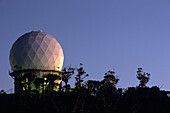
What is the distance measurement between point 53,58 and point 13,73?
7.22 m

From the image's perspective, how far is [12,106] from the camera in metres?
27.1

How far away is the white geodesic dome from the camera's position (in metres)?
49.9

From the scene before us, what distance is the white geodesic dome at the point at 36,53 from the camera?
4994 centimetres

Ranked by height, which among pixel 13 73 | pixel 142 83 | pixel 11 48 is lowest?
pixel 142 83

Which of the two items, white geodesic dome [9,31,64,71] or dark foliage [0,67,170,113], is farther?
white geodesic dome [9,31,64,71]

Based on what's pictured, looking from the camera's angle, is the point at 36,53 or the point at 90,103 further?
the point at 36,53

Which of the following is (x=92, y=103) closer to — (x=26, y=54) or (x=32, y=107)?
(x=32, y=107)

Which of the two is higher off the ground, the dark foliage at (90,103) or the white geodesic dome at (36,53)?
the white geodesic dome at (36,53)

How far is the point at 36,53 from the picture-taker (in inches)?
1972

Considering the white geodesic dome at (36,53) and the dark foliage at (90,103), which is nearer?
the dark foliage at (90,103)

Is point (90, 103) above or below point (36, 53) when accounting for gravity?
below

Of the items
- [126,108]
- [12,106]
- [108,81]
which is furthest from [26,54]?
[126,108]

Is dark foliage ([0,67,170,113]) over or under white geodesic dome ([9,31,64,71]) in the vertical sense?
under

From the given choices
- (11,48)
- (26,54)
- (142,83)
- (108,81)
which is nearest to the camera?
(108,81)
